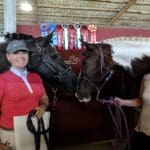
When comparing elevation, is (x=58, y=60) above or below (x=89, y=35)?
below

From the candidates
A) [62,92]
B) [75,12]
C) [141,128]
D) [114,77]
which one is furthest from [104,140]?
[75,12]

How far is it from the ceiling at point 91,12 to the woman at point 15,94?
303cm

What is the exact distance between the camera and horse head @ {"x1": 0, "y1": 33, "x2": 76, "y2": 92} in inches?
105

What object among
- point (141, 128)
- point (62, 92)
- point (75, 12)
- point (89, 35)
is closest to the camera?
point (141, 128)

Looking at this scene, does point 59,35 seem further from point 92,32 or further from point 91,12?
point 91,12

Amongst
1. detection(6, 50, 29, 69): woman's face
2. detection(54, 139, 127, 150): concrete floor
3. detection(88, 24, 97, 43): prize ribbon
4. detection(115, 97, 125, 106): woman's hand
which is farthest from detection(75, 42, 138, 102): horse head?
detection(54, 139, 127, 150): concrete floor

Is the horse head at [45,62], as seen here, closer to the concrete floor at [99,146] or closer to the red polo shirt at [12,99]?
the red polo shirt at [12,99]

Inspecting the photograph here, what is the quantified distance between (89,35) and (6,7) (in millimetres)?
1047

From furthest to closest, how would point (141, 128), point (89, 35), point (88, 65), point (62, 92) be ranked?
point (89, 35) < point (62, 92) < point (88, 65) < point (141, 128)

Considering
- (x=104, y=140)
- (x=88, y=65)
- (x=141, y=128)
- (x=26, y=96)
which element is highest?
(x=88, y=65)

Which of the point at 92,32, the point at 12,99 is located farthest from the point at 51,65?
the point at 92,32

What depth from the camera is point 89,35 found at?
11.6ft

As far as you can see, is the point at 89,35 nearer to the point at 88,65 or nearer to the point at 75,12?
the point at 88,65

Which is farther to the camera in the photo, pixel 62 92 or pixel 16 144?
pixel 62 92
